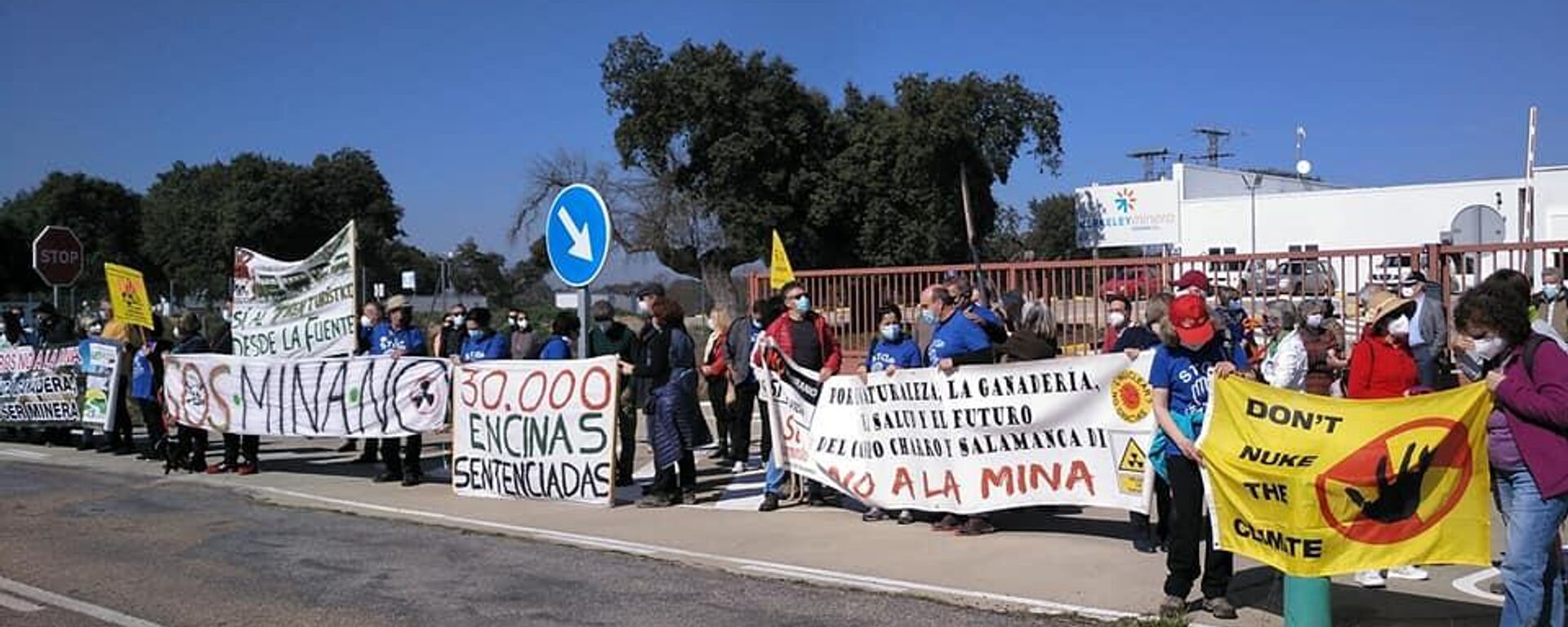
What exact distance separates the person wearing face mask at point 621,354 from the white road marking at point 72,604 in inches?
170

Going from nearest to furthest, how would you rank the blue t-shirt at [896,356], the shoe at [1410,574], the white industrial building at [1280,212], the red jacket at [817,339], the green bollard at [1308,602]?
1. the green bollard at [1308,602]
2. the shoe at [1410,574]
3. the blue t-shirt at [896,356]
4. the red jacket at [817,339]
5. the white industrial building at [1280,212]

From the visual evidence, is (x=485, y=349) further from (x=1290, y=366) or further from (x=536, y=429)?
(x=1290, y=366)

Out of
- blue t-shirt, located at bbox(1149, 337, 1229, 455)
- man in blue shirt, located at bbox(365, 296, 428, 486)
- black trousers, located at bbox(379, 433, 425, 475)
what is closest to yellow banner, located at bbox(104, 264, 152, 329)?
man in blue shirt, located at bbox(365, 296, 428, 486)

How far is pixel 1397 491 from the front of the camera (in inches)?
220

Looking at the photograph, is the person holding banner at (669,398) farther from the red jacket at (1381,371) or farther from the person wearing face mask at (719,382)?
the red jacket at (1381,371)

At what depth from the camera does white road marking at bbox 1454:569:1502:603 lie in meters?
6.85

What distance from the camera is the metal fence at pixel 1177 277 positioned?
38.9 ft

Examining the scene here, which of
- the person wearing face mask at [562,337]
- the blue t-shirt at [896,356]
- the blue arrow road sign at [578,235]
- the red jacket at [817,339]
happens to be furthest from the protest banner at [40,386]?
the blue t-shirt at [896,356]

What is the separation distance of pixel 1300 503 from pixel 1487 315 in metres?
1.11

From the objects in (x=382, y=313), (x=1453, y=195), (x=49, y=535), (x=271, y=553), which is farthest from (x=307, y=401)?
(x=1453, y=195)

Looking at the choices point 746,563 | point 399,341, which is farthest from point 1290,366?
point 399,341

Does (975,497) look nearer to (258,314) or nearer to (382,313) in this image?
(382,313)

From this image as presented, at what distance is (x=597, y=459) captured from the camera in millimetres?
10562

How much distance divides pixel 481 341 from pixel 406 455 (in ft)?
4.51
